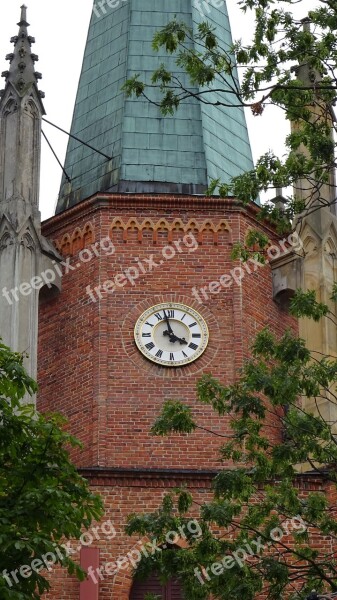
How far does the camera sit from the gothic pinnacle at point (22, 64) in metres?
34.4

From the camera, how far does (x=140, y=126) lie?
35125mm

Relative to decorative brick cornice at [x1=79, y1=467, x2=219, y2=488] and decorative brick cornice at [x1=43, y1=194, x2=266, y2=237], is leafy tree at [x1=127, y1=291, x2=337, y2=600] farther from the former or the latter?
decorative brick cornice at [x1=43, y1=194, x2=266, y2=237]

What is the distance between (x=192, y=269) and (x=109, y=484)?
4594mm

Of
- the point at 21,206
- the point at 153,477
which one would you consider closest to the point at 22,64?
the point at 21,206

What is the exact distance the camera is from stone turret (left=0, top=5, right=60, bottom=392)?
32.2 m

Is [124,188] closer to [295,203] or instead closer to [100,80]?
[100,80]

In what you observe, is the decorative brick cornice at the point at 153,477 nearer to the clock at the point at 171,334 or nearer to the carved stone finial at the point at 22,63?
the clock at the point at 171,334

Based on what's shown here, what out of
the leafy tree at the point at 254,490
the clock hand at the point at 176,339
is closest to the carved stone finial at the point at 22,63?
the clock hand at the point at 176,339

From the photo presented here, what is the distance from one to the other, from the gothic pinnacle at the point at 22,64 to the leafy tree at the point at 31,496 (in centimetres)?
Answer: 950

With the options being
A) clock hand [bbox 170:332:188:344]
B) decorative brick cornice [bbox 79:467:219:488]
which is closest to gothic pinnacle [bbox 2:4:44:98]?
clock hand [bbox 170:332:188:344]

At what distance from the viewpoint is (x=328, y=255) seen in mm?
33844

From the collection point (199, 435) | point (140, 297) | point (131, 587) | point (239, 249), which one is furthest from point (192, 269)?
point (239, 249)

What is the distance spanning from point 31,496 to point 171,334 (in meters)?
8.74

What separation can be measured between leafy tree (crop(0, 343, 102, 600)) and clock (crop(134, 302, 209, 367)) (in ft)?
21.2
